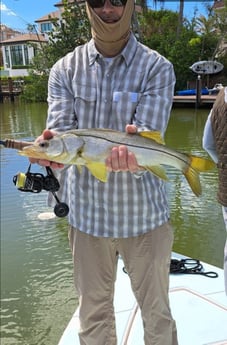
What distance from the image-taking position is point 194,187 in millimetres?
2000

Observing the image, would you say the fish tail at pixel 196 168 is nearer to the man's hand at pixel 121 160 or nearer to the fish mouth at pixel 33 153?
the man's hand at pixel 121 160

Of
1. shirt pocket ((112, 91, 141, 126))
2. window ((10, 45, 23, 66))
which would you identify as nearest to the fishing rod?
shirt pocket ((112, 91, 141, 126))

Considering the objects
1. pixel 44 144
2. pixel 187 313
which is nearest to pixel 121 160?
pixel 44 144

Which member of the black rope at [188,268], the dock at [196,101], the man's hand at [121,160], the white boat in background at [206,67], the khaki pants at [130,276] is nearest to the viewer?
the man's hand at [121,160]

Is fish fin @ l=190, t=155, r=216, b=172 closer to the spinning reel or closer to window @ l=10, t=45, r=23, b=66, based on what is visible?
the spinning reel

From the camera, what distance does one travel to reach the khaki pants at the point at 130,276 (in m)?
2.08

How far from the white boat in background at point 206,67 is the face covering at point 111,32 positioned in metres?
26.2

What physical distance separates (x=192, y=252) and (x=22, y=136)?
38.2 ft

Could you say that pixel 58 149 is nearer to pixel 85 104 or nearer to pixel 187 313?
pixel 85 104

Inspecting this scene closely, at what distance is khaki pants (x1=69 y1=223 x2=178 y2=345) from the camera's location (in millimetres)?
2076

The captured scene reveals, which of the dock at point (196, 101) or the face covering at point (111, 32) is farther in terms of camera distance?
the dock at point (196, 101)

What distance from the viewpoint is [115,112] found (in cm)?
202

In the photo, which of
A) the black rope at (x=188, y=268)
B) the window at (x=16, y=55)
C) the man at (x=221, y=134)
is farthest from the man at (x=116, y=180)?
the window at (x=16, y=55)

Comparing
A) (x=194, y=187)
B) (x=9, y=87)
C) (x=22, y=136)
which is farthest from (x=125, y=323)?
(x=9, y=87)
